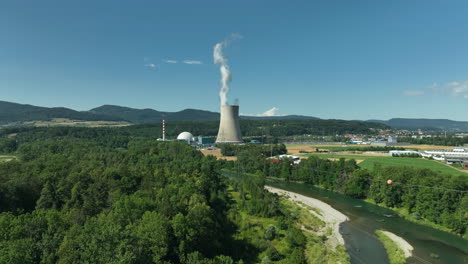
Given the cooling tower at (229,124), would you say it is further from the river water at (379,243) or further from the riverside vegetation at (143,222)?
the river water at (379,243)

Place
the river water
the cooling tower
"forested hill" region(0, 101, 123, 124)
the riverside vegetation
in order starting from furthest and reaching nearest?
"forested hill" region(0, 101, 123, 124), the cooling tower, the river water, the riverside vegetation

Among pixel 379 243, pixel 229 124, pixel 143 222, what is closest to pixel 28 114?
pixel 229 124

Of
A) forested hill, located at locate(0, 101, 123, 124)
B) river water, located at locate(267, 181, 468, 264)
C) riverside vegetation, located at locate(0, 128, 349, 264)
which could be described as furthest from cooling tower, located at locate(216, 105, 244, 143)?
forested hill, located at locate(0, 101, 123, 124)

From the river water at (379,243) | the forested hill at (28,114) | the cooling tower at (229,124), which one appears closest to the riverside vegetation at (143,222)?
the river water at (379,243)

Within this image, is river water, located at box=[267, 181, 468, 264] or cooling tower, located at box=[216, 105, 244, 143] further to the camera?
cooling tower, located at box=[216, 105, 244, 143]

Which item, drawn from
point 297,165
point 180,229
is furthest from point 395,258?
point 297,165

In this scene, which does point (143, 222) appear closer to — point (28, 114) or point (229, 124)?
point (229, 124)

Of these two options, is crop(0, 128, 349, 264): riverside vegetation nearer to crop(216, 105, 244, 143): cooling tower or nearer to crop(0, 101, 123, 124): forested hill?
crop(216, 105, 244, 143): cooling tower
